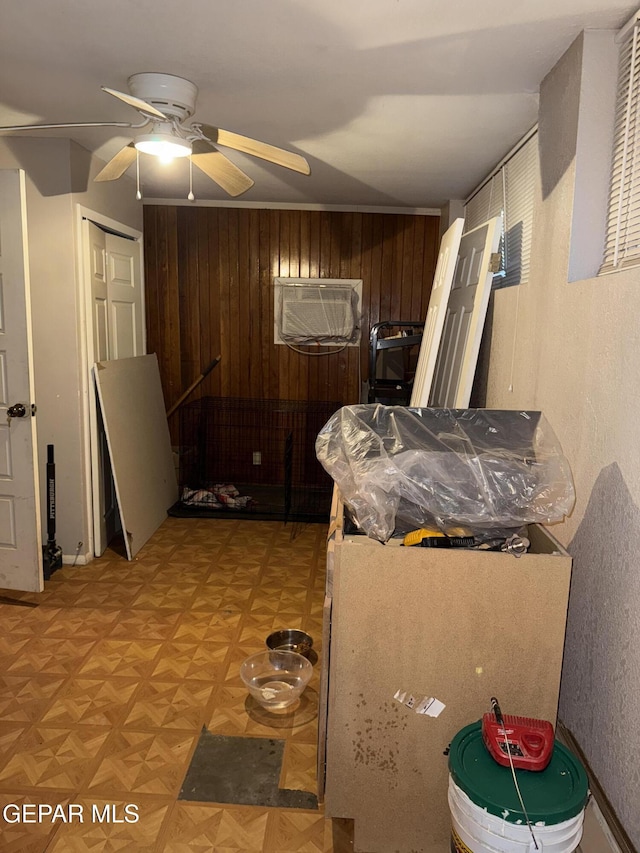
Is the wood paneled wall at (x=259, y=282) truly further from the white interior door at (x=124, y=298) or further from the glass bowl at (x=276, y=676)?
the glass bowl at (x=276, y=676)

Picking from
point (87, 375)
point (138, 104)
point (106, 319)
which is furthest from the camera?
point (106, 319)

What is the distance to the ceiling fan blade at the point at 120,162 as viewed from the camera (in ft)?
7.82

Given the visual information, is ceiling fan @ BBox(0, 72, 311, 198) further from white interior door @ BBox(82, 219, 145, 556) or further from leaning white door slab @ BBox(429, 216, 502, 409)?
white interior door @ BBox(82, 219, 145, 556)

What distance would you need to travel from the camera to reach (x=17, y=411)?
2.91m

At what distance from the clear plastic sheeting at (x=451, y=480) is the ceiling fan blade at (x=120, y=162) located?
1.49 metres

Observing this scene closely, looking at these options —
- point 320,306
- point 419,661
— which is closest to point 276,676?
point 419,661

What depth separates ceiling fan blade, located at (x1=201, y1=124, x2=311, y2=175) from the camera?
212 cm

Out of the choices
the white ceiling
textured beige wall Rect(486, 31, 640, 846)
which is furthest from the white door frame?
textured beige wall Rect(486, 31, 640, 846)

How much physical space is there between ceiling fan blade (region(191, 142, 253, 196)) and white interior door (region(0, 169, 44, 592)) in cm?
93

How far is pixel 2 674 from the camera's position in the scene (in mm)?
2455

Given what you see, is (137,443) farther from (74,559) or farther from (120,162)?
(120,162)

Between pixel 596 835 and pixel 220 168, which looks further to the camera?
pixel 220 168

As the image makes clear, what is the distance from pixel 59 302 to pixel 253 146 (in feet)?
5.45

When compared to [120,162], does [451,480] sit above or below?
below
